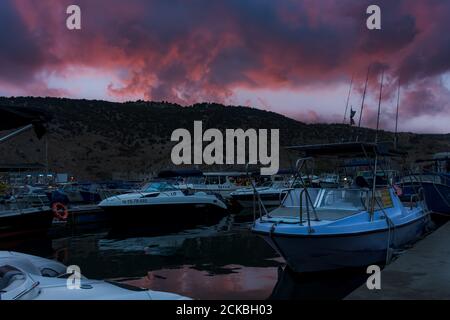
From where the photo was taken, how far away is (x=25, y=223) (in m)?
18.8

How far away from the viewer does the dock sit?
7.39m

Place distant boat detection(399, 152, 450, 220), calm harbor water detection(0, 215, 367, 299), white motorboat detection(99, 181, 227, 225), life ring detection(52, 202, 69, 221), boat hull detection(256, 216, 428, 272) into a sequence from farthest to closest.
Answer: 1. white motorboat detection(99, 181, 227, 225)
2. distant boat detection(399, 152, 450, 220)
3. life ring detection(52, 202, 69, 221)
4. boat hull detection(256, 216, 428, 272)
5. calm harbor water detection(0, 215, 367, 299)

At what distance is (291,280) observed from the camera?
11734 mm

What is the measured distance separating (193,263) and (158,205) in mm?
11195

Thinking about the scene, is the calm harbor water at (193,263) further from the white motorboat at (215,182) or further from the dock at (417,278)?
the white motorboat at (215,182)

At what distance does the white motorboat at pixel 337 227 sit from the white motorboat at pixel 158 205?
40.9 ft

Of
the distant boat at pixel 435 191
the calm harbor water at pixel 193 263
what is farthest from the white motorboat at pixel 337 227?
the distant boat at pixel 435 191

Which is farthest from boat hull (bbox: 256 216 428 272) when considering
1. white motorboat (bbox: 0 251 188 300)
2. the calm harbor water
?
white motorboat (bbox: 0 251 188 300)

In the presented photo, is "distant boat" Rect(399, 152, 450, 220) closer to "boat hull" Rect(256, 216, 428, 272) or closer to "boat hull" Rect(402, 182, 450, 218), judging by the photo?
"boat hull" Rect(402, 182, 450, 218)

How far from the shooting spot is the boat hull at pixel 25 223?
59.3 feet

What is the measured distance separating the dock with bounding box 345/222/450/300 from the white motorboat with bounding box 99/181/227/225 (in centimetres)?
1574

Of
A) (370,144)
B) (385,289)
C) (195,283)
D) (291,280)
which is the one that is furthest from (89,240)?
(385,289)

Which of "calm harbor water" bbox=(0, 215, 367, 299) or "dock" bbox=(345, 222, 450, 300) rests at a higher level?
"dock" bbox=(345, 222, 450, 300)

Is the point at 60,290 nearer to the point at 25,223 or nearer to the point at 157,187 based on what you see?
the point at 25,223
